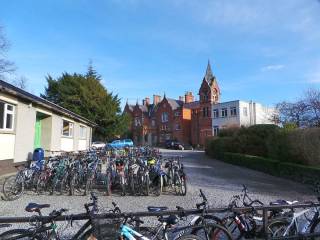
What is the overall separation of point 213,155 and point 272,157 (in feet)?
39.7

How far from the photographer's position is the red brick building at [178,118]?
185 feet

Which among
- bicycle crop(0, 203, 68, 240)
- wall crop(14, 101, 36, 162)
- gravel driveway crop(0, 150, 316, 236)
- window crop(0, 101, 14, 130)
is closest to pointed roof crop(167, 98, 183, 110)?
wall crop(14, 101, 36, 162)

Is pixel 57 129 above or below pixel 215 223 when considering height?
above

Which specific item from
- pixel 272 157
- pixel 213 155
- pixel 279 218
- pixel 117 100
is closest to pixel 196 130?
pixel 117 100

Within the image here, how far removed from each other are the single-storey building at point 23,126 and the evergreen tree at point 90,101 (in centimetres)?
2000

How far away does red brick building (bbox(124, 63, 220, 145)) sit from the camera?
2216 inches

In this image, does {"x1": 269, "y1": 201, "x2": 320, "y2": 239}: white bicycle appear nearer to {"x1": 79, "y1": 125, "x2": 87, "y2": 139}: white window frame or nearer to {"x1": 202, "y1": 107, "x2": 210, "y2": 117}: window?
{"x1": 79, "y1": 125, "x2": 87, "y2": 139}: white window frame

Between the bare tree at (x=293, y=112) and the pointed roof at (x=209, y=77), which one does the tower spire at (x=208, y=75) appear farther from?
the bare tree at (x=293, y=112)

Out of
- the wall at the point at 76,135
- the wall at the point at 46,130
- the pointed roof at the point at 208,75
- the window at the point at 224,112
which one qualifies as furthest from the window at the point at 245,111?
the wall at the point at 46,130

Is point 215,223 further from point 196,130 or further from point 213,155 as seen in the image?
point 196,130

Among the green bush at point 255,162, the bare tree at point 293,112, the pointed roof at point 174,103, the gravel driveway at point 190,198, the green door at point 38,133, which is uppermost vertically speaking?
the pointed roof at point 174,103

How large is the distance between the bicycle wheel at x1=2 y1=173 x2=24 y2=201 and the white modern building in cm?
4246

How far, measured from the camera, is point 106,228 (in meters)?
4.12

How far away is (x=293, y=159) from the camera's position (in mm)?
16172
